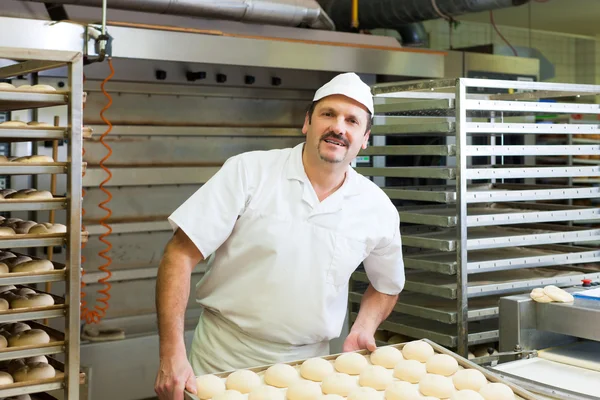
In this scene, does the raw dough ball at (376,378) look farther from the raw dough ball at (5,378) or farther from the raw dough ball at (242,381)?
the raw dough ball at (5,378)

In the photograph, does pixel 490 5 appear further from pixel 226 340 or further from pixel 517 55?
pixel 226 340

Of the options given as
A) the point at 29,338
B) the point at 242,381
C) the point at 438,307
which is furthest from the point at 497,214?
the point at 29,338

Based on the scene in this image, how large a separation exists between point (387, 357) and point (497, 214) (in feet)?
3.10

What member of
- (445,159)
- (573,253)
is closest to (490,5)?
(445,159)

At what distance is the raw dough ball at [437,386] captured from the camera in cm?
172

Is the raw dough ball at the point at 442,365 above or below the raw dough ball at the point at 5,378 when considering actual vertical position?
above

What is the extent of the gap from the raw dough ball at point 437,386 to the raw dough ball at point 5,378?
114cm

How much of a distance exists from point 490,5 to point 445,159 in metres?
1.04

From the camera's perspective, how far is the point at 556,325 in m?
2.16

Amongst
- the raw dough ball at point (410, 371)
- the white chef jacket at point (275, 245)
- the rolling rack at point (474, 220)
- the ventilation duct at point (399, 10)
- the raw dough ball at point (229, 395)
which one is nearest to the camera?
the raw dough ball at point (229, 395)

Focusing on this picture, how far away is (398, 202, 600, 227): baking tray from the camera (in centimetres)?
259

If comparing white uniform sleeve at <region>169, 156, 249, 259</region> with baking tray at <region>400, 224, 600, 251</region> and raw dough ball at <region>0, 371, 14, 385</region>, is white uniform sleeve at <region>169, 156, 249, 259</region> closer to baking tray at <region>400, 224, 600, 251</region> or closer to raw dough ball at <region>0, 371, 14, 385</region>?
raw dough ball at <region>0, 371, 14, 385</region>

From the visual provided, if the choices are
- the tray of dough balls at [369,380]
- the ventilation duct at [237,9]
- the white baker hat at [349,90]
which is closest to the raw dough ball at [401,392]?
the tray of dough balls at [369,380]

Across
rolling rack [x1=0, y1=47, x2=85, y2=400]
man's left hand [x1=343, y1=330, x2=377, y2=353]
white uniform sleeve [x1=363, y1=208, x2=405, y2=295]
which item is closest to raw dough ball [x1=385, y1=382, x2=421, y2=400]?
man's left hand [x1=343, y1=330, x2=377, y2=353]
